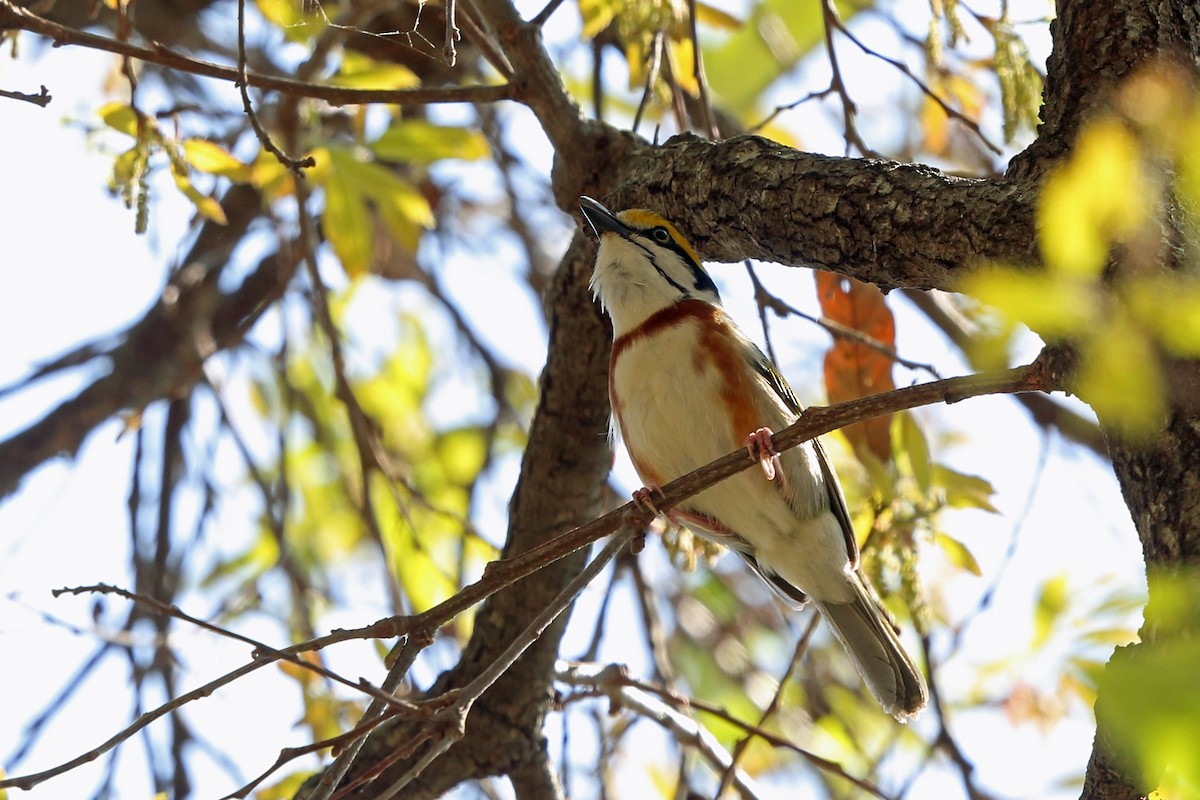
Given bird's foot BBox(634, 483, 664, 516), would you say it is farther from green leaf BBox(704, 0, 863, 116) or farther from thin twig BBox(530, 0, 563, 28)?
green leaf BBox(704, 0, 863, 116)

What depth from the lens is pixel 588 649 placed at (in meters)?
4.29

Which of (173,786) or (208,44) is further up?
(208,44)

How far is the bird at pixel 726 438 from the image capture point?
349cm

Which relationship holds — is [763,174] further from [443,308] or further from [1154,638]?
[443,308]

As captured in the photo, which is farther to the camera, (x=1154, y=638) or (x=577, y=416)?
(x=577, y=416)

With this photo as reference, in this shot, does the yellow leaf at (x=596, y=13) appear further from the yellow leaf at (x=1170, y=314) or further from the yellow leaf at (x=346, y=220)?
the yellow leaf at (x=1170, y=314)

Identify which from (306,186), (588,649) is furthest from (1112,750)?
(306,186)

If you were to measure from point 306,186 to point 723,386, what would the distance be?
1858mm

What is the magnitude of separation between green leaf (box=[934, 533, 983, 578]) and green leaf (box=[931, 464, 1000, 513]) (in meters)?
0.12

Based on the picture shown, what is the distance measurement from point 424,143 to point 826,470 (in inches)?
72.0

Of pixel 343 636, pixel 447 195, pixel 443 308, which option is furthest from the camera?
pixel 447 195

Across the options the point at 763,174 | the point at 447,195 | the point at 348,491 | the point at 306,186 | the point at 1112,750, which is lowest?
the point at 1112,750

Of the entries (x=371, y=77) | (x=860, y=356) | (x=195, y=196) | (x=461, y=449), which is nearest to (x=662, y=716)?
(x=860, y=356)

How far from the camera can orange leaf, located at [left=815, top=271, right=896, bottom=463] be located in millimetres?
3674
